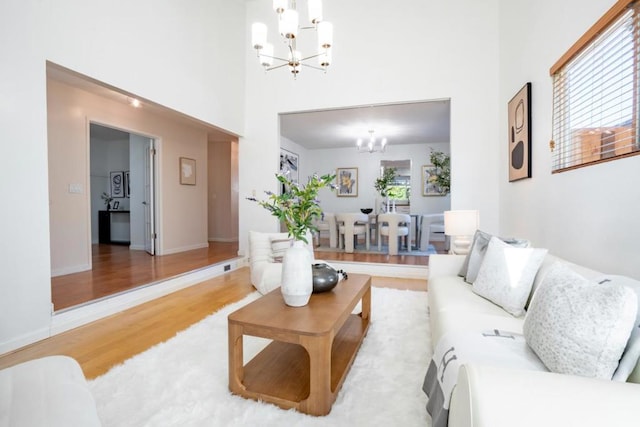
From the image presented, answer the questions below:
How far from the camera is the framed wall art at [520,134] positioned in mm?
2906

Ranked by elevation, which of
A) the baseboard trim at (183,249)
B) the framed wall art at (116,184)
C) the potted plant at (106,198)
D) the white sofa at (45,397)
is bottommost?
the baseboard trim at (183,249)

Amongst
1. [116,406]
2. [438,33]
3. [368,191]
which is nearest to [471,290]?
[116,406]

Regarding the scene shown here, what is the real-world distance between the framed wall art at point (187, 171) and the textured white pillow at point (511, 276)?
18.2 feet

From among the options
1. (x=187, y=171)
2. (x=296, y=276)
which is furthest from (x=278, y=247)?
(x=187, y=171)

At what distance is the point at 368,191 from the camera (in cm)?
895

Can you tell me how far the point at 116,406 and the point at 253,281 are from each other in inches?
83.2

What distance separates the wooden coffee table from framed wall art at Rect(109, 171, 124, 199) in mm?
7084

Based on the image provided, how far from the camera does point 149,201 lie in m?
5.61

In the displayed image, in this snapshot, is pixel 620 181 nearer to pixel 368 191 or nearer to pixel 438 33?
pixel 438 33

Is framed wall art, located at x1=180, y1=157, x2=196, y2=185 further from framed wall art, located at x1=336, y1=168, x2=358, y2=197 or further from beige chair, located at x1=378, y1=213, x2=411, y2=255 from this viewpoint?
framed wall art, located at x1=336, y1=168, x2=358, y2=197

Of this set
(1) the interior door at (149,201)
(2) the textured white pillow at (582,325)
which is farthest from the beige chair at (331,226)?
(2) the textured white pillow at (582,325)

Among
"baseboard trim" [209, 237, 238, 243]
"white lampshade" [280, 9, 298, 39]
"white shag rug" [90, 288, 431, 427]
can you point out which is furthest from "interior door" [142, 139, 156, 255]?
"white lampshade" [280, 9, 298, 39]

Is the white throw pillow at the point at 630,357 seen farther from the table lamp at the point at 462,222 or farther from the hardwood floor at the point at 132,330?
the hardwood floor at the point at 132,330

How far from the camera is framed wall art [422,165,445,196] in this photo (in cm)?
834
